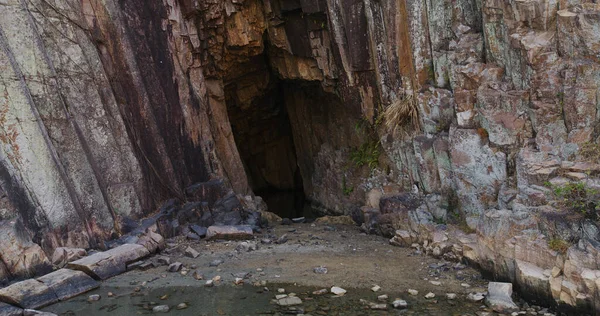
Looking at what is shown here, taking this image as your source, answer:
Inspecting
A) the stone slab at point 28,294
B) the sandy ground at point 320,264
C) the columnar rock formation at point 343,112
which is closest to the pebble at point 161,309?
the sandy ground at point 320,264

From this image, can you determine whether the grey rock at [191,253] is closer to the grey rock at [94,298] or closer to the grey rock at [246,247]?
the grey rock at [246,247]

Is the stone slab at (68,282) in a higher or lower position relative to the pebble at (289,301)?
higher

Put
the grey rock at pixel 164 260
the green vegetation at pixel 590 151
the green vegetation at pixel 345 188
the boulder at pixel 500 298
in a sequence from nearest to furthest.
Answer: the boulder at pixel 500 298, the green vegetation at pixel 590 151, the grey rock at pixel 164 260, the green vegetation at pixel 345 188

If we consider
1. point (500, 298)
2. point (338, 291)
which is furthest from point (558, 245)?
point (338, 291)

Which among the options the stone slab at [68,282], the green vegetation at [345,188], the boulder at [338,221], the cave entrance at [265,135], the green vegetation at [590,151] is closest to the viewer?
the green vegetation at [590,151]

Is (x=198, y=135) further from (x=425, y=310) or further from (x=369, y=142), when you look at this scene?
(x=425, y=310)

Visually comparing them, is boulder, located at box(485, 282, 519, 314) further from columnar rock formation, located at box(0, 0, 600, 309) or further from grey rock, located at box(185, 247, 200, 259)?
grey rock, located at box(185, 247, 200, 259)

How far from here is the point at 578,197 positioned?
8.70 m

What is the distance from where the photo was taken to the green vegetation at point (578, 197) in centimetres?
849

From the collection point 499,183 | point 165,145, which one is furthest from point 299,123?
point 499,183

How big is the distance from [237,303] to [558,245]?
4525mm

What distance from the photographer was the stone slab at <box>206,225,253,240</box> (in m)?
12.8

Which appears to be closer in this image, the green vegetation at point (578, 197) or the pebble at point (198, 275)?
the green vegetation at point (578, 197)

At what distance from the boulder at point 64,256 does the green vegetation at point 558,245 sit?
24.6 ft
